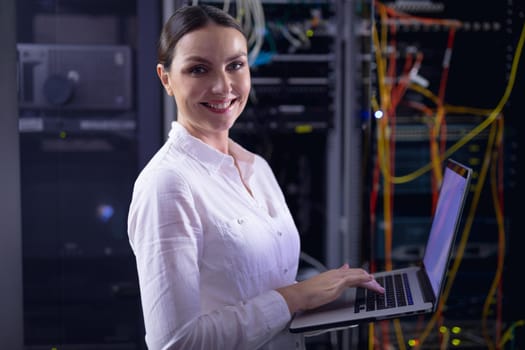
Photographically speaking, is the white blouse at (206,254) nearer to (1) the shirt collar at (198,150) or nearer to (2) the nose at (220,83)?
(1) the shirt collar at (198,150)

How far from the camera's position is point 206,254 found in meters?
1.08

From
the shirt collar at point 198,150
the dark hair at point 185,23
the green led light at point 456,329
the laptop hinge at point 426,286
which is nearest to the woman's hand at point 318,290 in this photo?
the laptop hinge at point 426,286

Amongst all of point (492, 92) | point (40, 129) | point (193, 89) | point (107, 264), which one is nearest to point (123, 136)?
point (40, 129)

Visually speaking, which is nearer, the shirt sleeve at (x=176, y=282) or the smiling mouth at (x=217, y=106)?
the shirt sleeve at (x=176, y=282)

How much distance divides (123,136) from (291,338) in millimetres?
1264

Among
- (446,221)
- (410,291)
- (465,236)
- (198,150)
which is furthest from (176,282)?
(465,236)

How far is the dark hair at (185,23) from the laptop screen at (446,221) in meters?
0.56

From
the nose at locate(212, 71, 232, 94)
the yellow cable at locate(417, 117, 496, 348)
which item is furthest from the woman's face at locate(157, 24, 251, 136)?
the yellow cable at locate(417, 117, 496, 348)

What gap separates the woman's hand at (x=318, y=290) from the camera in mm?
1114

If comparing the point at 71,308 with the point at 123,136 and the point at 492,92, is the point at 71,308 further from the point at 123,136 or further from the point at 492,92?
the point at 492,92

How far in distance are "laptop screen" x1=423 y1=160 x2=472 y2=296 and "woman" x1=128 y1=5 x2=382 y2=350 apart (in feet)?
0.49

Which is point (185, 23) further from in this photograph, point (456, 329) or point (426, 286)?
point (456, 329)

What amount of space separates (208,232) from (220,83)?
29 centimetres

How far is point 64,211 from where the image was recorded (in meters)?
2.18
